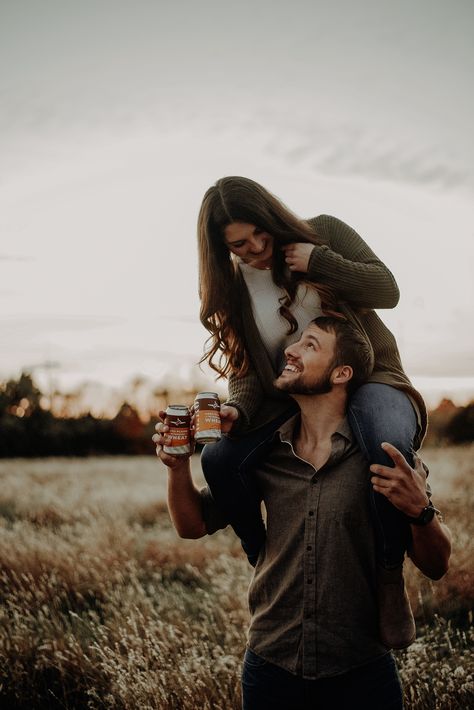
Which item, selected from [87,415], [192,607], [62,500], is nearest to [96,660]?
[192,607]

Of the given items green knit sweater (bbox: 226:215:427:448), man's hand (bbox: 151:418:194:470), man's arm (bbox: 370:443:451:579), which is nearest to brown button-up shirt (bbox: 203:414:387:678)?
man's arm (bbox: 370:443:451:579)

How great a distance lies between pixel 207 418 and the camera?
9.41 ft

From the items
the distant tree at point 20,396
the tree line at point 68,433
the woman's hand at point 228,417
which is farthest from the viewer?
the distant tree at point 20,396

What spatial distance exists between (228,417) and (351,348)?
67cm

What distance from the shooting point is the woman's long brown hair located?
3320mm

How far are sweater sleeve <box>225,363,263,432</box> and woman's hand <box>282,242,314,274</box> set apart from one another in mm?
577

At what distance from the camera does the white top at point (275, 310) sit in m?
3.21

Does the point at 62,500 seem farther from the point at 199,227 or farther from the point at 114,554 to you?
the point at 199,227

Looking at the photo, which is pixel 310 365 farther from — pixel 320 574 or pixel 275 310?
pixel 320 574

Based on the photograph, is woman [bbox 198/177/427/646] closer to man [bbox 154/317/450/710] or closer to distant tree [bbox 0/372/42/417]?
man [bbox 154/317/450/710]

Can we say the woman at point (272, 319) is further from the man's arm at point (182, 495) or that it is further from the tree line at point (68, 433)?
the tree line at point (68, 433)

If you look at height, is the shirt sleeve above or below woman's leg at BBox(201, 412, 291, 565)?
below

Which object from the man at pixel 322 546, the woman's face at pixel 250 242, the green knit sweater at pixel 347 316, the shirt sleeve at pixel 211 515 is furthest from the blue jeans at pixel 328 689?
the woman's face at pixel 250 242

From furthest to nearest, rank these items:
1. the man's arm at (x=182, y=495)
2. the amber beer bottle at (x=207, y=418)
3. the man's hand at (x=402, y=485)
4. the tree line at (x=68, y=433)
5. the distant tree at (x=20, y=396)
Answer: the distant tree at (x=20, y=396) → the tree line at (x=68, y=433) → the man's arm at (x=182, y=495) → the amber beer bottle at (x=207, y=418) → the man's hand at (x=402, y=485)
